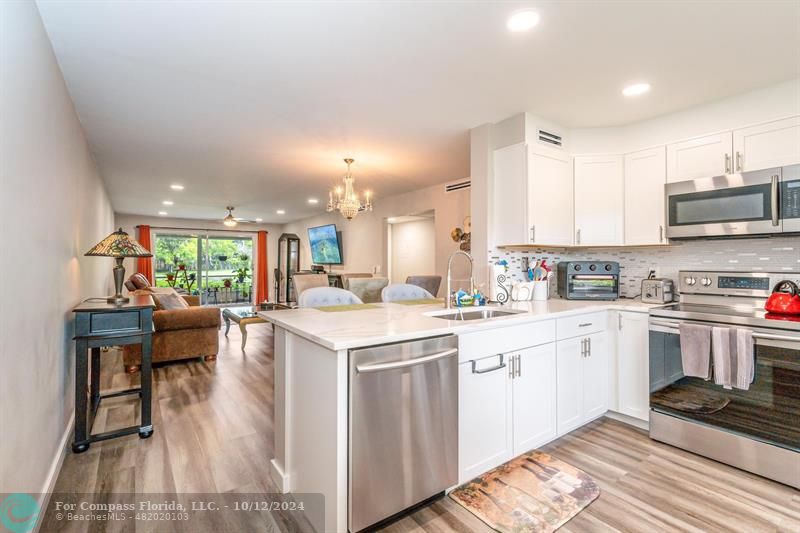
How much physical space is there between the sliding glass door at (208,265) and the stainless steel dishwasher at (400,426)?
9514mm

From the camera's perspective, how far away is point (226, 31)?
1979 millimetres

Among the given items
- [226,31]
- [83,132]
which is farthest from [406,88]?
[83,132]

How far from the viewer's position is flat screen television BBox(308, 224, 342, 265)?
27.2 feet

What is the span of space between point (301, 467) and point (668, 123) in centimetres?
373

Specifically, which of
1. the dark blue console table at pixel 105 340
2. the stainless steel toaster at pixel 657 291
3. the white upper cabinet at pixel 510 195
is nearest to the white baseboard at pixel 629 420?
the stainless steel toaster at pixel 657 291

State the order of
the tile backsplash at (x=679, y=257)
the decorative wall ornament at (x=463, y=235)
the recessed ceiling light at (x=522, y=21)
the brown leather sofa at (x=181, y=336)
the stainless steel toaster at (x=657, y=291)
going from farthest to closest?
the decorative wall ornament at (x=463, y=235)
the brown leather sofa at (x=181, y=336)
the stainless steel toaster at (x=657, y=291)
the tile backsplash at (x=679, y=257)
the recessed ceiling light at (x=522, y=21)

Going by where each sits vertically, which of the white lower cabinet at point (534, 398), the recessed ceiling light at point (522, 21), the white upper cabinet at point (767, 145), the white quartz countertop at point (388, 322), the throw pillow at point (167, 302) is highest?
the recessed ceiling light at point (522, 21)

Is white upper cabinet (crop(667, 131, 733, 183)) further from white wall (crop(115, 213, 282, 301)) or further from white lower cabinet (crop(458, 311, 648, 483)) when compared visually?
white wall (crop(115, 213, 282, 301))

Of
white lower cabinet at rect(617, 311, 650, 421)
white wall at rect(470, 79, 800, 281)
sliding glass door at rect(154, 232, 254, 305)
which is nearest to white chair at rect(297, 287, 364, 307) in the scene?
white wall at rect(470, 79, 800, 281)

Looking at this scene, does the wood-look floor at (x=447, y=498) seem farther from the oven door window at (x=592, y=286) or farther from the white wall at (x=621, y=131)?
the white wall at (x=621, y=131)

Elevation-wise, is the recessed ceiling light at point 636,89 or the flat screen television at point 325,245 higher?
the recessed ceiling light at point 636,89

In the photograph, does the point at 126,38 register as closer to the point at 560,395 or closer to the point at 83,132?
the point at 83,132

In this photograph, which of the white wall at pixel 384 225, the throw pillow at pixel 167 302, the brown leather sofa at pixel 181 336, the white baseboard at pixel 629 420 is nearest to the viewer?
the white baseboard at pixel 629 420

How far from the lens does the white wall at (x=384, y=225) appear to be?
17.9 feet
